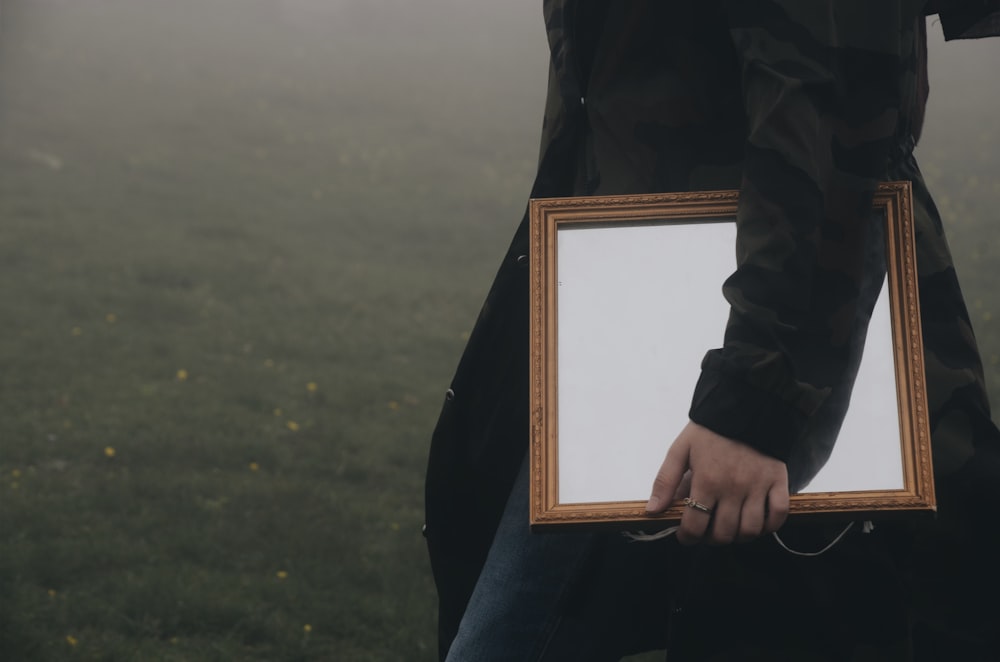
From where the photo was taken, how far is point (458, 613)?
2.32 meters

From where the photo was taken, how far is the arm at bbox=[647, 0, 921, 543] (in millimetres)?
1524

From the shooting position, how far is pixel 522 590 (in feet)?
6.53

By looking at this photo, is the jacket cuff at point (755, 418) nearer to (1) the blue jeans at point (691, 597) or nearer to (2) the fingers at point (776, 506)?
(2) the fingers at point (776, 506)

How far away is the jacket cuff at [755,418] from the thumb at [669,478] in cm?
5

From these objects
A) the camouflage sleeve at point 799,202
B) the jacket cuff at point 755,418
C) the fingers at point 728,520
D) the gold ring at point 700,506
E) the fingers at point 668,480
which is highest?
the camouflage sleeve at point 799,202

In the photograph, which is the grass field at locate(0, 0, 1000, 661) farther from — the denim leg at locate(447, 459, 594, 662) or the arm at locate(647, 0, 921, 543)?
the arm at locate(647, 0, 921, 543)

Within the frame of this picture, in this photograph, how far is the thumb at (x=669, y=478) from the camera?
60.1 inches

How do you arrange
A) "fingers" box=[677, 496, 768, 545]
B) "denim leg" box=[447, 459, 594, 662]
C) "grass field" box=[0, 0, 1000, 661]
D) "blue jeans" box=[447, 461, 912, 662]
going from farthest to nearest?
"grass field" box=[0, 0, 1000, 661] < "denim leg" box=[447, 459, 594, 662] < "blue jeans" box=[447, 461, 912, 662] < "fingers" box=[677, 496, 768, 545]

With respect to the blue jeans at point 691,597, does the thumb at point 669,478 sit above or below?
above

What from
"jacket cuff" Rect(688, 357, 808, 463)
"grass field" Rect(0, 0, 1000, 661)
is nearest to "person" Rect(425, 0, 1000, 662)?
"jacket cuff" Rect(688, 357, 808, 463)

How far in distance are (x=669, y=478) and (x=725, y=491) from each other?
0.07m

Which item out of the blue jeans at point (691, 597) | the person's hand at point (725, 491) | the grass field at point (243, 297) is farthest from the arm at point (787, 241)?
the grass field at point (243, 297)

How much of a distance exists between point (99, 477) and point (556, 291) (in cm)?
470

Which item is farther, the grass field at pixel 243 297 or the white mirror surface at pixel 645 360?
the grass field at pixel 243 297
